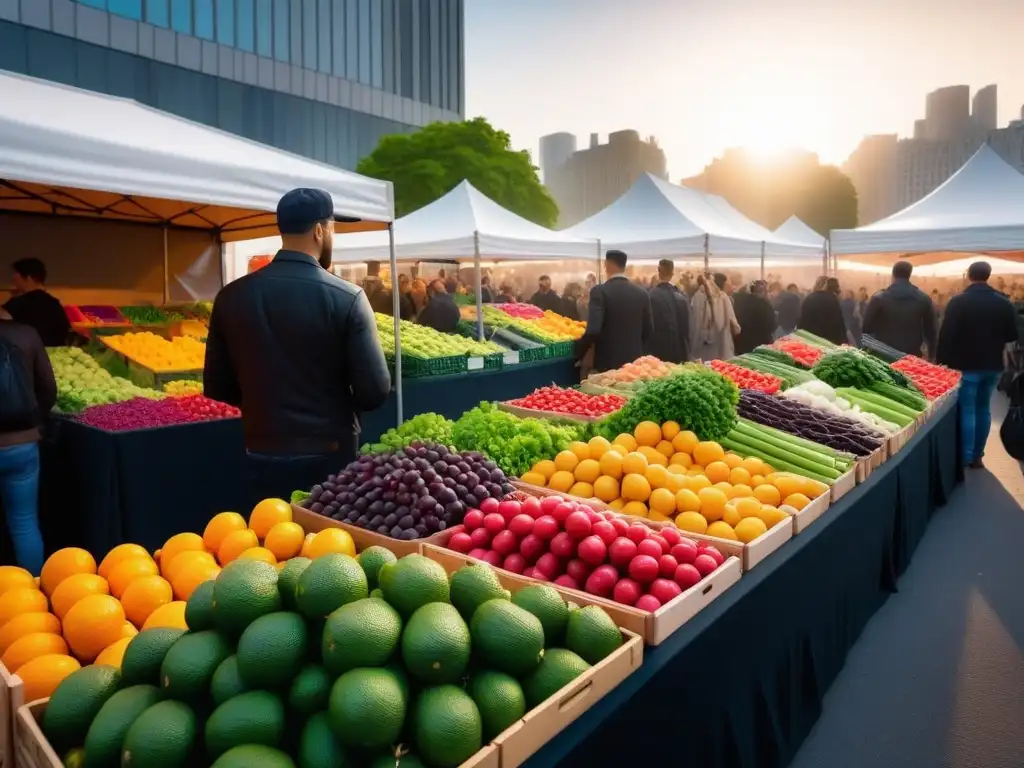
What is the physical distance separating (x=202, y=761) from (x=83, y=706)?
0.98 feet

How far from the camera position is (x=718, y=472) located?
337 centimetres

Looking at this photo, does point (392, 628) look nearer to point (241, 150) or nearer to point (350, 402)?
point (350, 402)

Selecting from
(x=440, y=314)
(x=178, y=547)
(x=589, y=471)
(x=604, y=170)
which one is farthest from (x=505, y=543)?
(x=604, y=170)

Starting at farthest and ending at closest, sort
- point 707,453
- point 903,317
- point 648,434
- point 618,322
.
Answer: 1. point 903,317
2. point 618,322
3. point 648,434
4. point 707,453

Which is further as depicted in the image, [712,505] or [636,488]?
[636,488]

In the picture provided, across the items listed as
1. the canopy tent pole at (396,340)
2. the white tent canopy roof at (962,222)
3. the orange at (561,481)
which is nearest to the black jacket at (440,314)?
the canopy tent pole at (396,340)

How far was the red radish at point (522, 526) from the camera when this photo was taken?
2510mm

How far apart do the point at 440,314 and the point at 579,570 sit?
6864 millimetres

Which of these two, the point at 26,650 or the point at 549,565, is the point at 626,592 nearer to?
the point at 549,565

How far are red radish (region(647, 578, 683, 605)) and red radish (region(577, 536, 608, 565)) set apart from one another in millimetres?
180

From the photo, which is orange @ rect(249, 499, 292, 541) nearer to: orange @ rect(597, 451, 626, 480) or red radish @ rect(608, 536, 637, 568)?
red radish @ rect(608, 536, 637, 568)

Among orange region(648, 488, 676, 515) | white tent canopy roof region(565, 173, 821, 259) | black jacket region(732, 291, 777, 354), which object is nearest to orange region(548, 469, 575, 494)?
orange region(648, 488, 676, 515)

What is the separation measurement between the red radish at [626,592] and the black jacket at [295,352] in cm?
120

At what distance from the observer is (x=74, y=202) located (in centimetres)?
709
